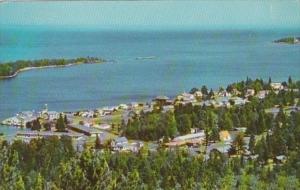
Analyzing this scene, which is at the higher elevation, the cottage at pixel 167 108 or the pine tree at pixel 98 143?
the cottage at pixel 167 108

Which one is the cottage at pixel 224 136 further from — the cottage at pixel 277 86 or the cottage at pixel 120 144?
the cottage at pixel 277 86

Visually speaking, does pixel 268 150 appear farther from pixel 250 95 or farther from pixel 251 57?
pixel 250 95

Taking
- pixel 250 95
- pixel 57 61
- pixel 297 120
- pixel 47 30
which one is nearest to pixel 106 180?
pixel 47 30

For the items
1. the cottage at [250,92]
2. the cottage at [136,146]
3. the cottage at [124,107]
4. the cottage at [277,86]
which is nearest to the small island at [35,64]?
the cottage at [124,107]

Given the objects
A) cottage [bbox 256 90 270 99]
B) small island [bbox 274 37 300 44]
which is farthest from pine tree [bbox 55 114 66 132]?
cottage [bbox 256 90 270 99]

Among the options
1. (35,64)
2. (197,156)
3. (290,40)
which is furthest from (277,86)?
(35,64)

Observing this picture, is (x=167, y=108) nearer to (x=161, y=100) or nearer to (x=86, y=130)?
(x=161, y=100)

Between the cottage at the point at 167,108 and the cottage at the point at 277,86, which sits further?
the cottage at the point at 277,86
